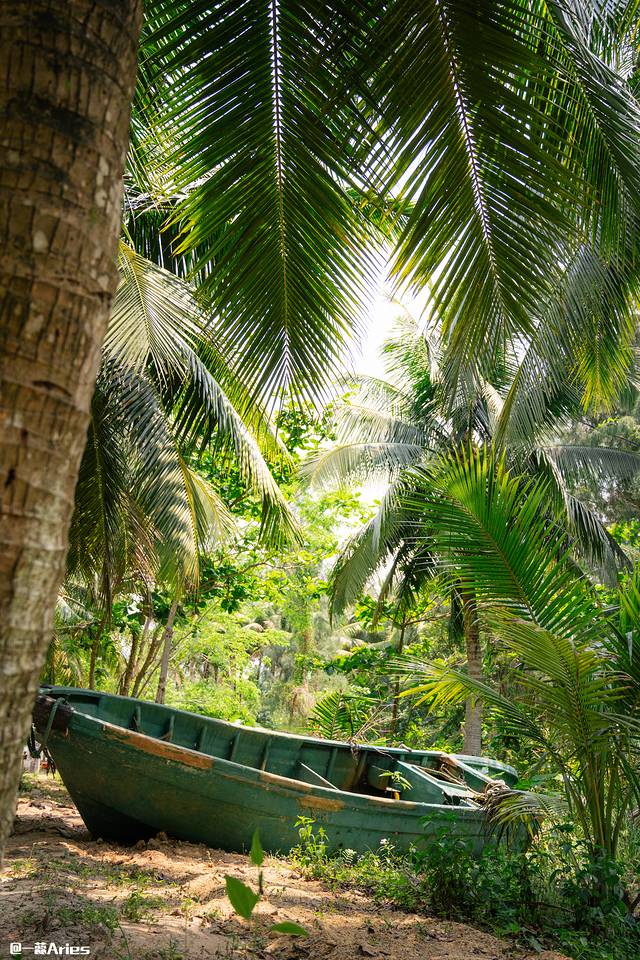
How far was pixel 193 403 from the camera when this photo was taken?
24.8 ft

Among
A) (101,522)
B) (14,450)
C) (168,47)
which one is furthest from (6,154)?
(101,522)

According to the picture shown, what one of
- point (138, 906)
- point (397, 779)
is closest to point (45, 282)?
point (138, 906)

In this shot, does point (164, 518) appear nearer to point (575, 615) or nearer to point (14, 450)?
point (575, 615)

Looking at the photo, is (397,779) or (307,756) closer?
(397,779)

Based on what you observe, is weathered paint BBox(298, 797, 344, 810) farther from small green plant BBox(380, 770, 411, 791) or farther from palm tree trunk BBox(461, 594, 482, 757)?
palm tree trunk BBox(461, 594, 482, 757)

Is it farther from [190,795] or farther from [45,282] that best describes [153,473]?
[45,282]

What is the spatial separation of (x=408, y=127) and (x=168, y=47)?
3.77 ft

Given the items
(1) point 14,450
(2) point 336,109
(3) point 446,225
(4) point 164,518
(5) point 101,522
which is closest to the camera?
(1) point 14,450

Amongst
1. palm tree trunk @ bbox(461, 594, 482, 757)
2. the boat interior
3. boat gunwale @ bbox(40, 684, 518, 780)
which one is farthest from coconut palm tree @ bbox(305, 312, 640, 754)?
the boat interior

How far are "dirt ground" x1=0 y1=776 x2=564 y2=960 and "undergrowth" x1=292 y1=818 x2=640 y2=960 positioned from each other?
0.22 metres

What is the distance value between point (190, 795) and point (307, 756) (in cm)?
233

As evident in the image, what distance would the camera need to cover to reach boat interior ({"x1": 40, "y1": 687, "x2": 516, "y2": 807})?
732 centimetres

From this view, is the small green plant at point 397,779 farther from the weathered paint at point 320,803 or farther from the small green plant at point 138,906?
the small green plant at point 138,906

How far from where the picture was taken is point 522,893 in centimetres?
495
